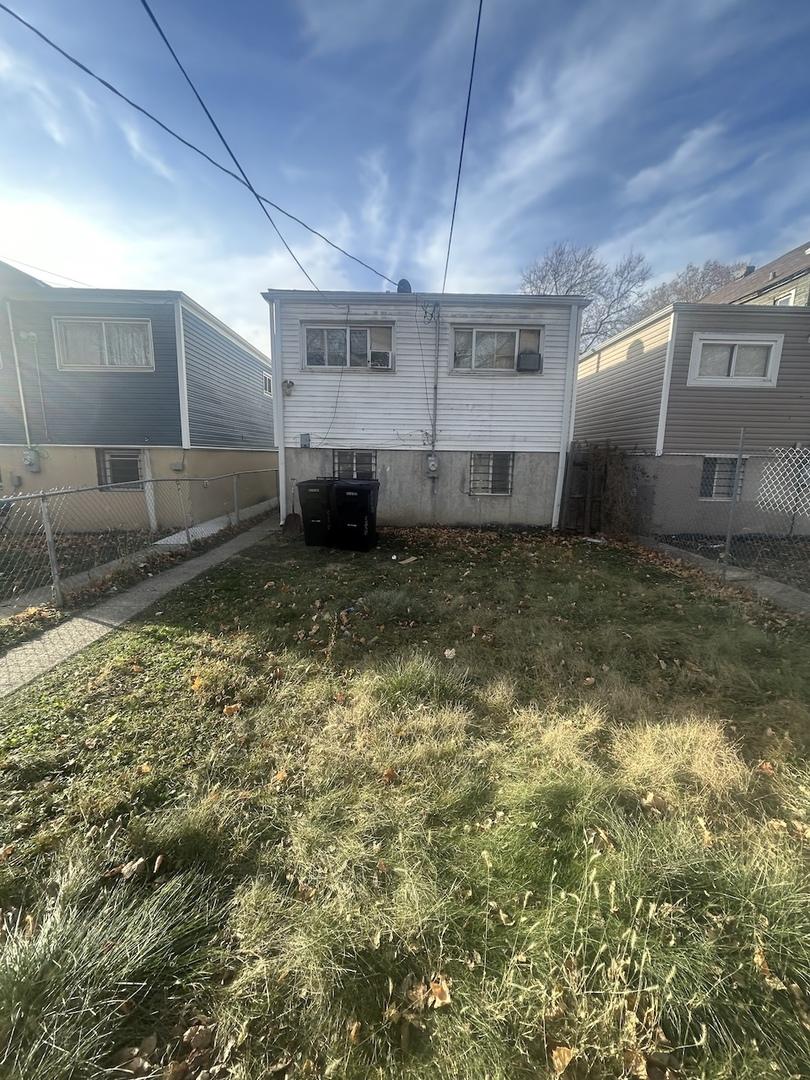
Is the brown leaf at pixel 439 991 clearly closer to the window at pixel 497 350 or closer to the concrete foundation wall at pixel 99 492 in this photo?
the concrete foundation wall at pixel 99 492

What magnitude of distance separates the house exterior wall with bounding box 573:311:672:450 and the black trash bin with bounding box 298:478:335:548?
25.9ft

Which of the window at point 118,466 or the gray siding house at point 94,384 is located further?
the window at point 118,466

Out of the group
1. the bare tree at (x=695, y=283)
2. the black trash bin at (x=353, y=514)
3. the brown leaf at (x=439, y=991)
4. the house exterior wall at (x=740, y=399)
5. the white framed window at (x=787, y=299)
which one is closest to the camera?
the brown leaf at (x=439, y=991)

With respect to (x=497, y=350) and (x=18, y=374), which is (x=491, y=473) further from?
(x=18, y=374)

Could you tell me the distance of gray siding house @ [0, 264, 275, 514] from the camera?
9.66m

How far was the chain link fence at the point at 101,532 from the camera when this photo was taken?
6199mm

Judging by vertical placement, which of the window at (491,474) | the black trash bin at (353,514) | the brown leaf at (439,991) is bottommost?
the brown leaf at (439,991)

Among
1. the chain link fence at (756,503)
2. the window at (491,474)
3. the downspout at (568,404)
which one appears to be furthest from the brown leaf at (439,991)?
the downspout at (568,404)

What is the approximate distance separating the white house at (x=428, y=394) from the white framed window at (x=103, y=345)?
306cm

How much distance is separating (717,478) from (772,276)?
333 inches

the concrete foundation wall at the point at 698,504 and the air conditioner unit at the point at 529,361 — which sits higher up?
the air conditioner unit at the point at 529,361

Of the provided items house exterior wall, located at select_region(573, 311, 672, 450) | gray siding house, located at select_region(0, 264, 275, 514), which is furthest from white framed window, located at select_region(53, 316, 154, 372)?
house exterior wall, located at select_region(573, 311, 672, 450)

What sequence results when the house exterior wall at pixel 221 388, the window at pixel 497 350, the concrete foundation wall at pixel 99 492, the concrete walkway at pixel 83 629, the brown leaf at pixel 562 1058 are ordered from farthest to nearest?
the house exterior wall at pixel 221 388 < the concrete foundation wall at pixel 99 492 < the window at pixel 497 350 < the concrete walkway at pixel 83 629 < the brown leaf at pixel 562 1058

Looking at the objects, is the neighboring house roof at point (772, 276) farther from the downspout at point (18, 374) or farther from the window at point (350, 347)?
the downspout at point (18, 374)
